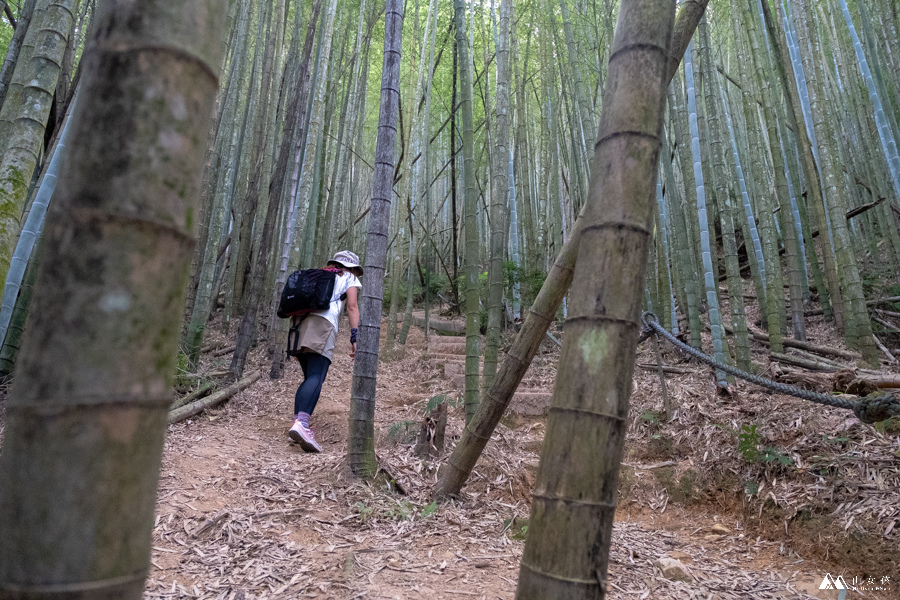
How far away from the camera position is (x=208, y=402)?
378cm

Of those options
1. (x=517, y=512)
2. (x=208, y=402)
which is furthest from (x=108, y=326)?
(x=208, y=402)

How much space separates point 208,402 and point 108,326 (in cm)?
372

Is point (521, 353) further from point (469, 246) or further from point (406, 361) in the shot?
point (406, 361)

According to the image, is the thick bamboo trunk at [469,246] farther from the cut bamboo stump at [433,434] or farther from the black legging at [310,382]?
the black legging at [310,382]

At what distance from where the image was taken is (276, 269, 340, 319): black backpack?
10.5 ft

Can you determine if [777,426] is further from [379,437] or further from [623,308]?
[623,308]

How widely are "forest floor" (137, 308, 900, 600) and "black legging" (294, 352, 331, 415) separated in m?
0.30

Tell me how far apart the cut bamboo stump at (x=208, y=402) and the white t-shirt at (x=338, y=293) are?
3.73 feet

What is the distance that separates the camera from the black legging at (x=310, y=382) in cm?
317

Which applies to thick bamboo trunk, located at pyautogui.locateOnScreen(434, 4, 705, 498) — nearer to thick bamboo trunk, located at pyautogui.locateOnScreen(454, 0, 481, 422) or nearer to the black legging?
thick bamboo trunk, located at pyautogui.locateOnScreen(454, 0, 481, 422)

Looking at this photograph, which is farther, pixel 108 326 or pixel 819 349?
pixel 819 349

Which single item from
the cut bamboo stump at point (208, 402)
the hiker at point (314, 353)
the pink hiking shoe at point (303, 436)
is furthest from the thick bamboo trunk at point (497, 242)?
the cut bamboo stump at point (208, 402)

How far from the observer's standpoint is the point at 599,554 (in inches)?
32.9

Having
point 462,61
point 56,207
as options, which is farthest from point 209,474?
point 462,61
